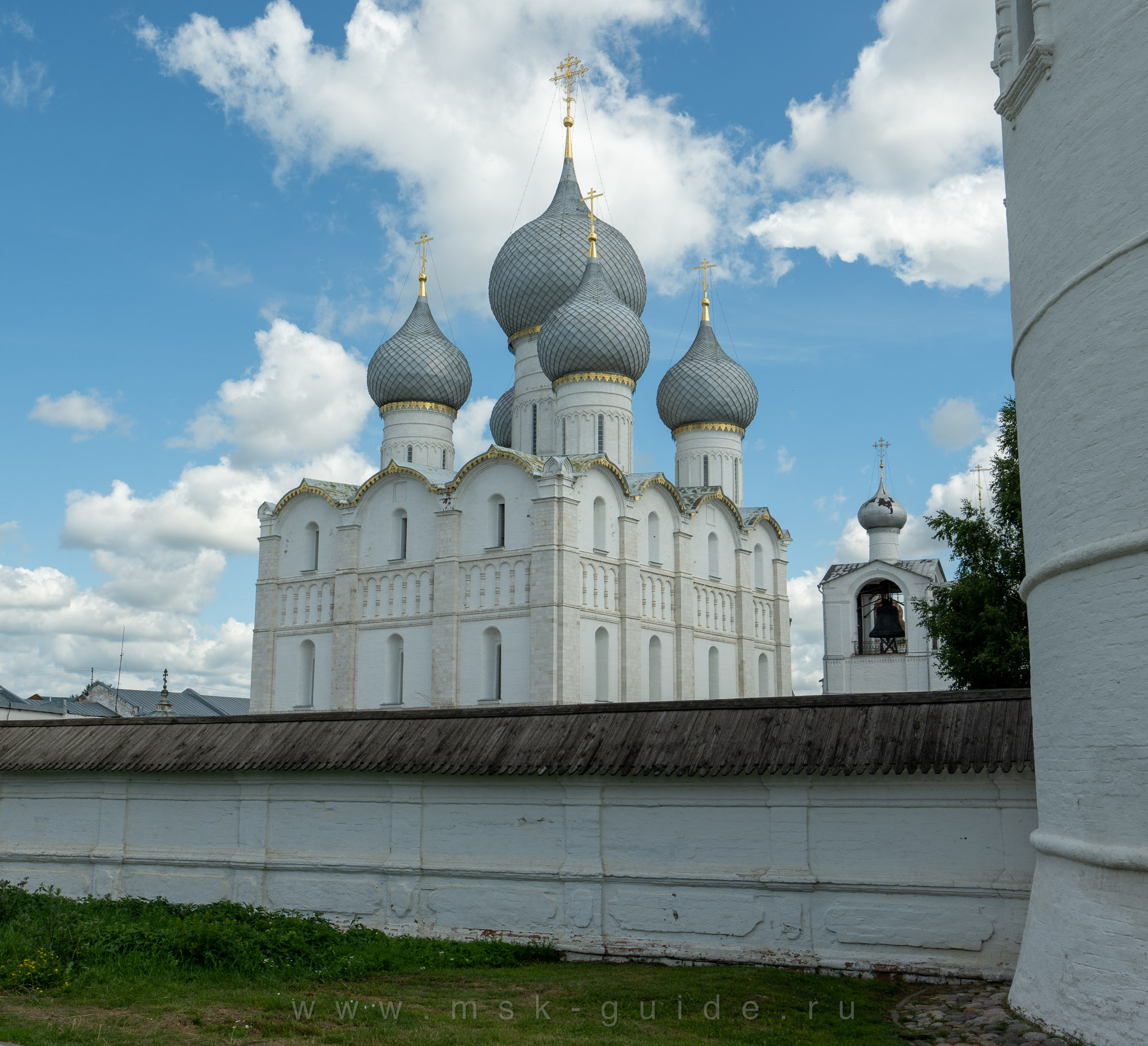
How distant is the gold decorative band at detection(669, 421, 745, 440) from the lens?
2989 cm

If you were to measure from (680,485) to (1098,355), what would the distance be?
22.8 m

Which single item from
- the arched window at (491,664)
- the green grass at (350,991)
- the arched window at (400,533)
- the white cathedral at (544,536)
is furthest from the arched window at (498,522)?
the green grass at (350,991)

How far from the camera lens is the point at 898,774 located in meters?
9.28

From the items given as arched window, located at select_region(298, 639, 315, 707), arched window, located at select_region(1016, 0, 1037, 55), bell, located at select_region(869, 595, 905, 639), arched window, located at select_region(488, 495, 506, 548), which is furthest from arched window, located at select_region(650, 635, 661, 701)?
arched window, located at select_region(1016, 0, 1037, 55)

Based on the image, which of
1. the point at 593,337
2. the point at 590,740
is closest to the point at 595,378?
the point at 593,337

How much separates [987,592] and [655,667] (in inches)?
382

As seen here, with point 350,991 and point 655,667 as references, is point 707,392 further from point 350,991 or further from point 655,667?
point 350,991

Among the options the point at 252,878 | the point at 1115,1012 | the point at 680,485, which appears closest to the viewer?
the point at 1115,1012

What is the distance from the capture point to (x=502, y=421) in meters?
31.7

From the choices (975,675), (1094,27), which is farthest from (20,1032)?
(975,675)

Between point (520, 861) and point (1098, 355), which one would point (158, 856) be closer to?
point (520, 861)

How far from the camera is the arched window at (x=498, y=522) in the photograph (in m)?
24.5

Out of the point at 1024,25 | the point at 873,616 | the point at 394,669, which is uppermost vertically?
the point at 1024,25

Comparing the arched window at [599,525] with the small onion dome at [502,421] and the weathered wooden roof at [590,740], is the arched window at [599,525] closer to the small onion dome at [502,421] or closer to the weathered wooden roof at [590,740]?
the small onion dome at [502,421]
